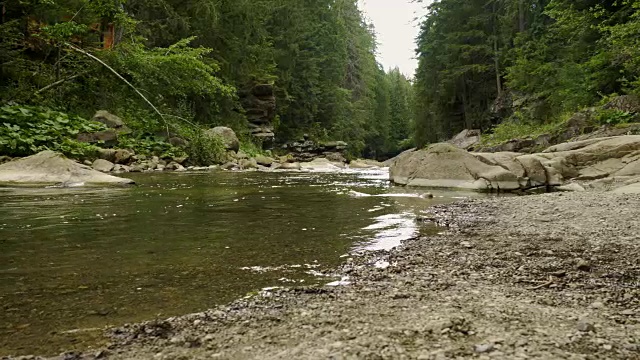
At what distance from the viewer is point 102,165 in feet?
42.2

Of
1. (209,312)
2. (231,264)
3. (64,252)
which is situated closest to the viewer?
(209,312)

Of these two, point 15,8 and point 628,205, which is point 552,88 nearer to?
point 628,205

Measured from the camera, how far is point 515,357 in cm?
164

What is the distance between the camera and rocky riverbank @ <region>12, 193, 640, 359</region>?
1781 mm

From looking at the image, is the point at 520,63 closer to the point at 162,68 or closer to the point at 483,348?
the point at 162,68

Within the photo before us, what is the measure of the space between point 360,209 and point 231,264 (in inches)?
127

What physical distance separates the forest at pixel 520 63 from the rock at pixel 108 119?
50.9ft

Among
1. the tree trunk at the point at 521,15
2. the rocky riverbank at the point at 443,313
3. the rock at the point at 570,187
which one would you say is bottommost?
the rocky riverbank at the point at 443,313

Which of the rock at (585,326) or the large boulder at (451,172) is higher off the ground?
the large boulder at (451,172)

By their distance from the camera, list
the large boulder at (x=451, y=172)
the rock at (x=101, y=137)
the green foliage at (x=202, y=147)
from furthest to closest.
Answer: the green foliage at (x=202, y=147)
the rock at (x=101, y=137)
the large boulder at (x=451, y=172)

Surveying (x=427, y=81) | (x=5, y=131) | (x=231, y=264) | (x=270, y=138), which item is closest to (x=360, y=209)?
(x=231, y=264)

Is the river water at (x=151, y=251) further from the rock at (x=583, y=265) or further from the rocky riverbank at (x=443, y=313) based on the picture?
the rock at (x=583, y=265)

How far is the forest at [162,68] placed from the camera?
42.5 feet

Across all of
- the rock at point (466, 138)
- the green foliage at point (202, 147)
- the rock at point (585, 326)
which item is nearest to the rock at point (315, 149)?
the rock at point (466, 138)
